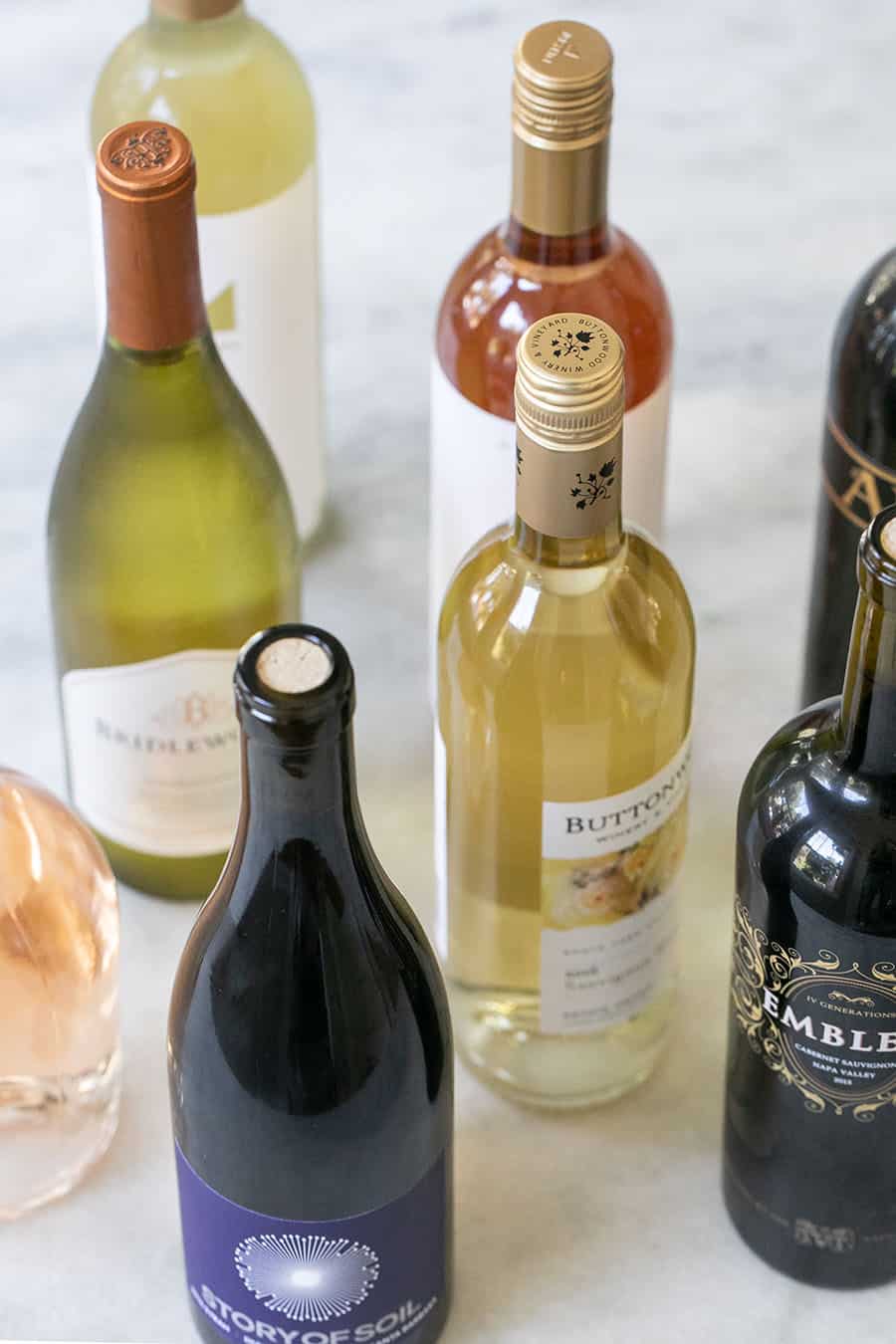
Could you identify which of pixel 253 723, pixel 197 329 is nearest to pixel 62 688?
pixel 197 329

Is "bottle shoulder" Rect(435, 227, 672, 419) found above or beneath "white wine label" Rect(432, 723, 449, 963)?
above

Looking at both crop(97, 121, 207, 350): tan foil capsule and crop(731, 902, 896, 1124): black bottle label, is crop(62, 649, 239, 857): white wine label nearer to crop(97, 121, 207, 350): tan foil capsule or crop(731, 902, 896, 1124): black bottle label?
crop(97, 121, 207, 350): tan foil capsule

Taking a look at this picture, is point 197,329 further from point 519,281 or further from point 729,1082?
point 729,1082

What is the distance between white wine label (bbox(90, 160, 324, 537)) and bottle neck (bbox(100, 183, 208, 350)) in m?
0.13

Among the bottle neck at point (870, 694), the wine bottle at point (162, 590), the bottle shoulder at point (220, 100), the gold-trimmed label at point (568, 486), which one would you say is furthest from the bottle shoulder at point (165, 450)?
the bottle neck at point (870, 694)

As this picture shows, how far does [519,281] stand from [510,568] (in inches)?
5.6

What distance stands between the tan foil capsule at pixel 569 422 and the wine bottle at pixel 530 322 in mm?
119

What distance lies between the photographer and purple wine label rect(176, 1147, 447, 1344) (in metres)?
0.78

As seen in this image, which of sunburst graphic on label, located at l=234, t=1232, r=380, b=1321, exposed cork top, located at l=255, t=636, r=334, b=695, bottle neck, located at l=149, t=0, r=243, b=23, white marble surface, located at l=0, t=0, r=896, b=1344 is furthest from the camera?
bottle neck, located at l=149, t=0, r=243, b=23

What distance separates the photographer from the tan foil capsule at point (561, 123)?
83cm

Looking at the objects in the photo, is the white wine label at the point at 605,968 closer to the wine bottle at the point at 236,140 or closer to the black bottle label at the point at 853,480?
the black bottle label at the point at 853,480

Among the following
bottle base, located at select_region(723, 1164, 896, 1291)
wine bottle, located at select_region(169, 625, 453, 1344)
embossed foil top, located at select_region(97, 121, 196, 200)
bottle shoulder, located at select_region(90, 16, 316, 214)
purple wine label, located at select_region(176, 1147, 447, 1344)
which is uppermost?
embossed foil top, located at select_region(97, 121, 196, 200)

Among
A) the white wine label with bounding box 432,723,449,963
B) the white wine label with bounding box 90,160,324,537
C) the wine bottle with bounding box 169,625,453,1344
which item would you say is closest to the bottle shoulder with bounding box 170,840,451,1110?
the wine bottle with bounding box 169,625,453,1344

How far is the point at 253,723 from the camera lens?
2.24 ft
